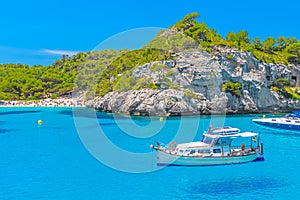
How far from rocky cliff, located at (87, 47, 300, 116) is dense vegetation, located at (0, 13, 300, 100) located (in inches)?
52.6

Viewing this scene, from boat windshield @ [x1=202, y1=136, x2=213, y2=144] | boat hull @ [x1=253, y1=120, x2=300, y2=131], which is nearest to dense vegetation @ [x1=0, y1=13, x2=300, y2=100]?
boat hull @ [x1=253, y1=120, x2=300, y2=131]

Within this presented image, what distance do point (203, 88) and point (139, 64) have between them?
68.5ft

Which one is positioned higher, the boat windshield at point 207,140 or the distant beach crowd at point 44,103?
the distant beach crowd at point 44,103

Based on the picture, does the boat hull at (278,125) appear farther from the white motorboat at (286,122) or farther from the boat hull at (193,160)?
the boat hull at (193,160)

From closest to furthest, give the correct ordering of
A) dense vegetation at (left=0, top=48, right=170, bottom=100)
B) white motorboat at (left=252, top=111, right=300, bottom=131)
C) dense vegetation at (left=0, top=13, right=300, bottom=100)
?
white motorboat at (left=252, top=111, right=300, bottom=131), dense vegetation at (left=0, top=13, right=300, bottom=100), dense vegetation at (left=0, top=48, right=170, bottom=100)

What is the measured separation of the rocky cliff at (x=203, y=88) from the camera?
7400 cm

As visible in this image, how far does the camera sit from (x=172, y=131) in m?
51.6

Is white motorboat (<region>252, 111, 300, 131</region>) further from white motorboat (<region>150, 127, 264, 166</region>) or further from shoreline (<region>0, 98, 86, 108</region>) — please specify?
shoreline (<region>0, 98, 86, 108</region>)

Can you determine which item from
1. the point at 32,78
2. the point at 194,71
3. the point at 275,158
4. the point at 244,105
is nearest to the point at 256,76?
the point at 244,105

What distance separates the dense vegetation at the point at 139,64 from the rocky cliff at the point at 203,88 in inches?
52.6

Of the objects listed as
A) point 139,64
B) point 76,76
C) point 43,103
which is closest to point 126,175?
point 139,64

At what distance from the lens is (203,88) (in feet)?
255

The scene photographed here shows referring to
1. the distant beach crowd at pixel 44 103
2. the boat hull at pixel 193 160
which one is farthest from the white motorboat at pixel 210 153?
the distant beach crowd at pixel 44 103

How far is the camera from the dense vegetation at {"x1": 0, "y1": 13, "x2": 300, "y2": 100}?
85250 millimetres
